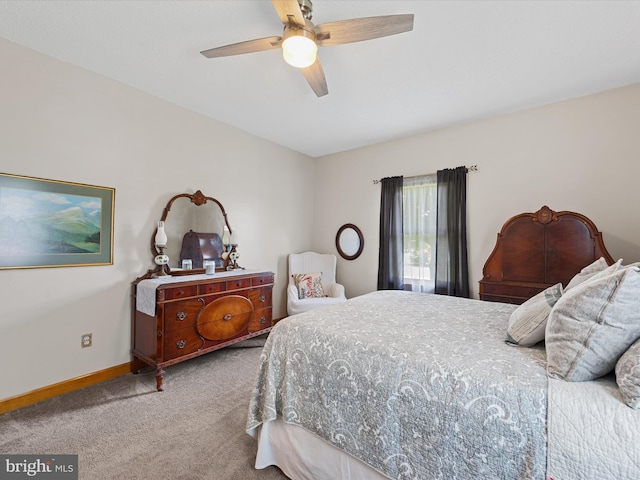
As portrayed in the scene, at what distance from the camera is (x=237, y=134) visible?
3623 mm

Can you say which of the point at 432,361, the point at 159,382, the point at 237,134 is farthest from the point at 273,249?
the point at 432,361

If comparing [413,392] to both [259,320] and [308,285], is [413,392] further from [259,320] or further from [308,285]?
[308,285]

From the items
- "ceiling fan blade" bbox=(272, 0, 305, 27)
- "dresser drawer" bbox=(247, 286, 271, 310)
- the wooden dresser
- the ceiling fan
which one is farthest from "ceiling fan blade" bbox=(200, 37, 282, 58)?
"dresser drawer" bbox=(247, 286, 271, 310)

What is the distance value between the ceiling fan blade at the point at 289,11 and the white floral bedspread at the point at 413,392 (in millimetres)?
1681

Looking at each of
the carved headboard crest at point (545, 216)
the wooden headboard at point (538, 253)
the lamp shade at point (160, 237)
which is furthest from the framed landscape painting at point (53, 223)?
the carved headboard crest at point (545, 216)

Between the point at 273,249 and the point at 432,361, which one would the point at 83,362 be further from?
the point at 432,361

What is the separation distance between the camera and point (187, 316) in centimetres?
258

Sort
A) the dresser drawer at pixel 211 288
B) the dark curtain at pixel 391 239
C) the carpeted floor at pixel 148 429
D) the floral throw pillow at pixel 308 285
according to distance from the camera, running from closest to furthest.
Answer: the carpeted floor at pixel 148 429 → the dresser drawer at pixel 211 288 → the dark curtain at pixel 391 239 → the floral throw pillow at pixel 308 285

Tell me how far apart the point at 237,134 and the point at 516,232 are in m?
3.36

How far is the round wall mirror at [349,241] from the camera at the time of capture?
13.9 ft

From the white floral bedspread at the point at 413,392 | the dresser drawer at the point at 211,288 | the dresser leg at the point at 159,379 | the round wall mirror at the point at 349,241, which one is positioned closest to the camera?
the white floral bedspread at the point at 413,392

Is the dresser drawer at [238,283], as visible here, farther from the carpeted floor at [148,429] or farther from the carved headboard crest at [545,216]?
the carved headboard crest at [545,216]

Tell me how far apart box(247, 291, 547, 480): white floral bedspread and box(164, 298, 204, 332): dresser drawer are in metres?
1.29

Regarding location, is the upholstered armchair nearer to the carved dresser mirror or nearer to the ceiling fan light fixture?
the carved dresser mirror
